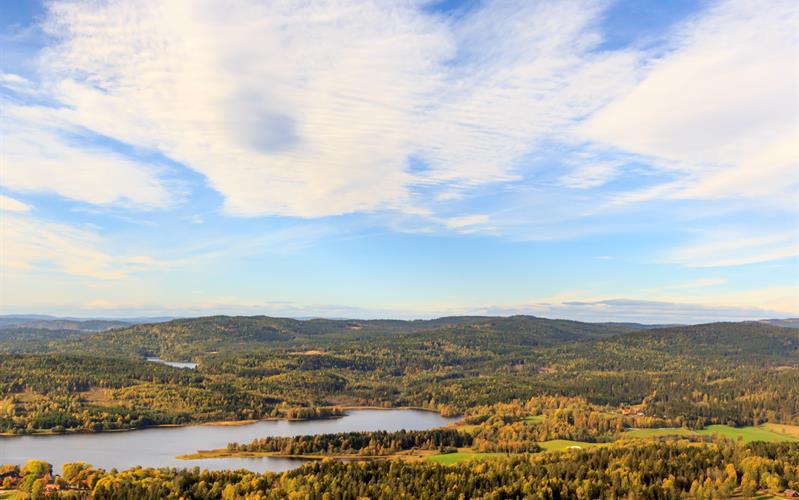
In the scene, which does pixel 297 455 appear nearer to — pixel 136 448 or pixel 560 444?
pixel 136 448

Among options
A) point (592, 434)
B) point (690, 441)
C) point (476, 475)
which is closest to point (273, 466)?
point (476, 475)

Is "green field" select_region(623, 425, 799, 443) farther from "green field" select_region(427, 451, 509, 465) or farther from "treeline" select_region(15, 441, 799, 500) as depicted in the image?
"green field" select_region(427, 451, 509, 465)

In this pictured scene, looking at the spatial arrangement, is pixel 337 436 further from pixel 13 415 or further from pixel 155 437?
pixel 13 415

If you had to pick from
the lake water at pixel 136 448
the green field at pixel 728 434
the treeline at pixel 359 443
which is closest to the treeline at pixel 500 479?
the lake water at pixel 136 448

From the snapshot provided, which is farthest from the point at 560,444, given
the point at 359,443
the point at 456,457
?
the point at 359,443

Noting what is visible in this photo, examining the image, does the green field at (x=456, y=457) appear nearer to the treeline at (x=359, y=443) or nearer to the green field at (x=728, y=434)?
the treeline at (x=359, y=443)

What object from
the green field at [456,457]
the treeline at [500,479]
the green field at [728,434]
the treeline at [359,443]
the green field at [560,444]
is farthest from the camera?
the green field at [728,434]

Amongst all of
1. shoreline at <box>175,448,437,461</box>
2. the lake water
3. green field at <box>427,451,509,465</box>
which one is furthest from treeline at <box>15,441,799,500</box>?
shoreline at <box>175,448,437,461</box>
